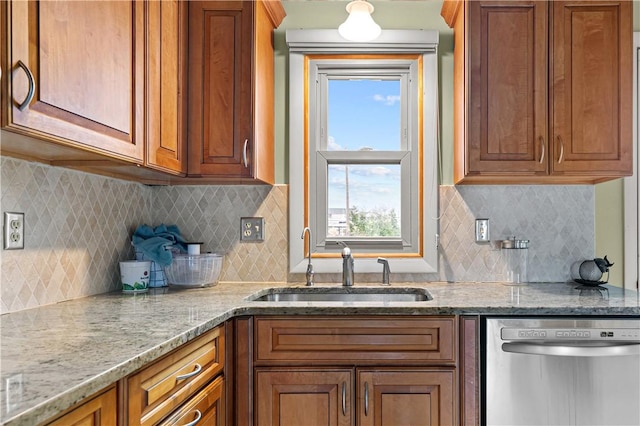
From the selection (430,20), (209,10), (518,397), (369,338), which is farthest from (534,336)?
(209,10)

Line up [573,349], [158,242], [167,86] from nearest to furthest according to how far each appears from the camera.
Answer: [573,349]
[167,86]
[158,242]

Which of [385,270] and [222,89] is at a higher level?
[222,89]

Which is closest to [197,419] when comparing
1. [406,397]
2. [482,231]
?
[406,397]

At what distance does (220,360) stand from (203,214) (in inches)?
38.8

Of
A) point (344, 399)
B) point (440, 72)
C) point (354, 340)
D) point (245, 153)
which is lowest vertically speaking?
point (344, 399)

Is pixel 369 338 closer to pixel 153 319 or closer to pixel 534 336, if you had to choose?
pixel 534 336

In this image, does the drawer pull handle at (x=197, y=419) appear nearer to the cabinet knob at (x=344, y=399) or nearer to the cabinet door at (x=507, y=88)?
the cabinet knob at (x=344, y=399)

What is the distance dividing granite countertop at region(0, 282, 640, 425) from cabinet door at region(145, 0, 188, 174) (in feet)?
1.80

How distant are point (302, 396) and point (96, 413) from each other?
907mm

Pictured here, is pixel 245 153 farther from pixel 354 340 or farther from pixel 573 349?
pixel 573 349

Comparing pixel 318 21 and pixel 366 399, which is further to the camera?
pixel 318 21

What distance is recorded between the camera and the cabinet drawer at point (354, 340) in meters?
1.65

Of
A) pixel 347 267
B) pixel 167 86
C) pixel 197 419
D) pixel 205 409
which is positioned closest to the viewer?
pixel 197 419

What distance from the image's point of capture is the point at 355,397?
5.42 feet
